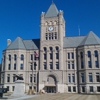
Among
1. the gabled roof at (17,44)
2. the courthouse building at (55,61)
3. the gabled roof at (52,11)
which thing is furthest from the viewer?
the gabled roof at (52,11)

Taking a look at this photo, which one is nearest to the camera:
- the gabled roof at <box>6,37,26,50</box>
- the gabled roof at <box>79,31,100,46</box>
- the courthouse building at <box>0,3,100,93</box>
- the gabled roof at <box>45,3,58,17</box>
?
the courthouse building at <box>0,3,100,93</box>

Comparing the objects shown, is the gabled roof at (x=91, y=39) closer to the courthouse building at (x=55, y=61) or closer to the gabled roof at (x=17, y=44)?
the courthouse building at (x=55, y=61)

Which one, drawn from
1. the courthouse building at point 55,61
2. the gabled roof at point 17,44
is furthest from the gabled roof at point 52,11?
the gabled roof at point 17,44

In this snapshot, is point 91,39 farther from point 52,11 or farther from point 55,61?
point 52,11

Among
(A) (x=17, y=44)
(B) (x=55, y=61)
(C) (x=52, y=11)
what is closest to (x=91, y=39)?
(B) (x=55, y=61)

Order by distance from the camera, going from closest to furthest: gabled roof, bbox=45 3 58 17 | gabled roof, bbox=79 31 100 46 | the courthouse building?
the courthouse building < gabled roof, bbox=79 31 100 46 < gabled roof, bbox=45 3 58 17

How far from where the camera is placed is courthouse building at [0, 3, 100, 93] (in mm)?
57062

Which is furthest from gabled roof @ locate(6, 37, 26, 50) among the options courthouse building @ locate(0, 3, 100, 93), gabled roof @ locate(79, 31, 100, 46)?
gabled roof @ locate(79, 31, 100, 46)

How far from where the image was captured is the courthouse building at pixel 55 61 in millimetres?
57062

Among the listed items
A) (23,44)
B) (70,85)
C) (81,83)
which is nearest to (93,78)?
(81,83)

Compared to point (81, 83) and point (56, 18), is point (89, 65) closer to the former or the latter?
point (81, 83)

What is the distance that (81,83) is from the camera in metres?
57.1

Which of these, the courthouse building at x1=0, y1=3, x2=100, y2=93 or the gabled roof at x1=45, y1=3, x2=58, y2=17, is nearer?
the courthouse building at x1=0, y1=3, x2=100, y2=93

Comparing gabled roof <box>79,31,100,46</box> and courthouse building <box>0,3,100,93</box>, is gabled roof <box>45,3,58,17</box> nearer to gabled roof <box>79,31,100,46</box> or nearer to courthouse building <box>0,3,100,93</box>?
courthouse building <box>0,3,100,93</box>
